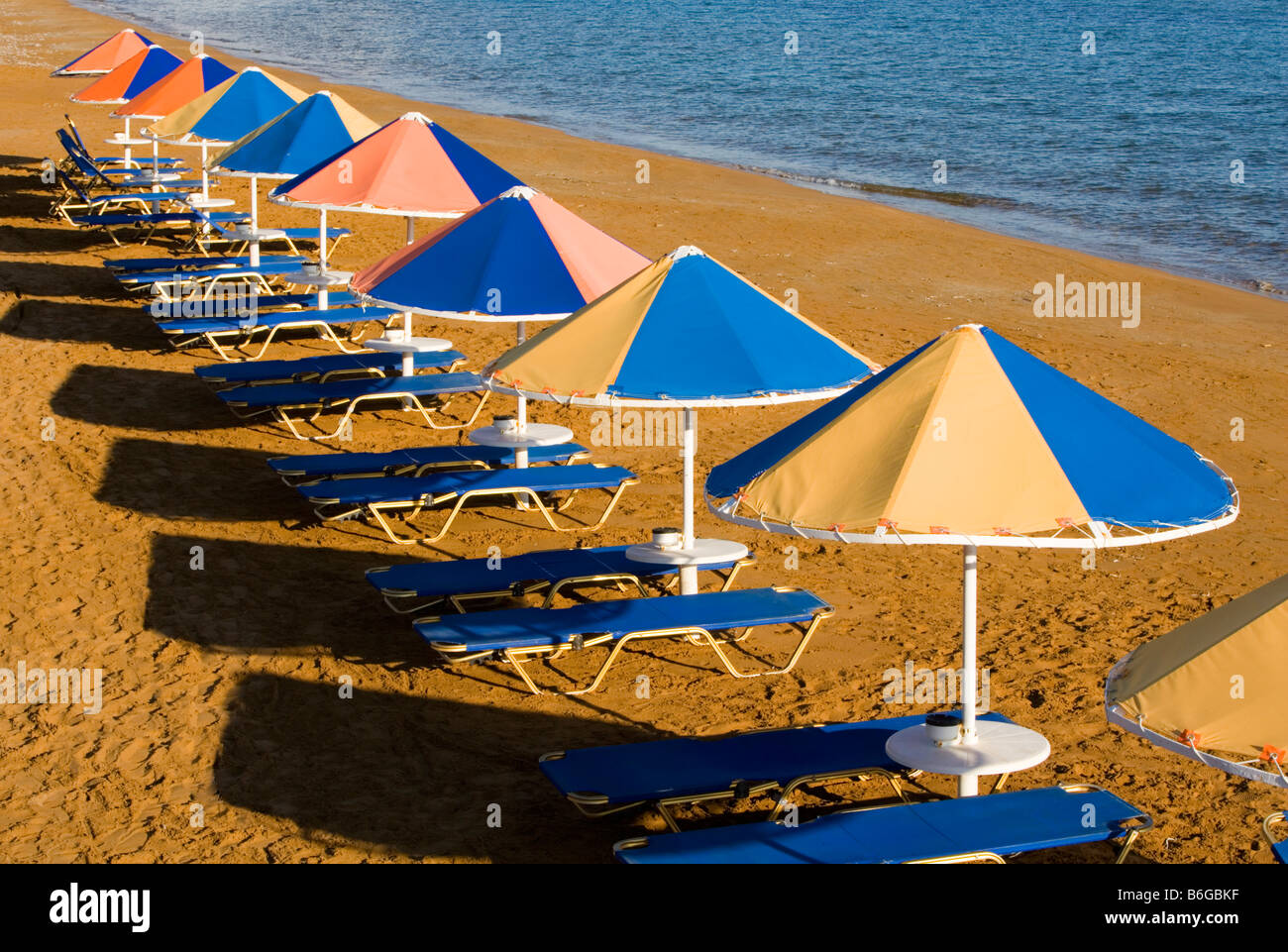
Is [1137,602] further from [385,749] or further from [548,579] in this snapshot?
[385,749]

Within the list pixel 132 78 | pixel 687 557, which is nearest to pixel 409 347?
pixel 687 557

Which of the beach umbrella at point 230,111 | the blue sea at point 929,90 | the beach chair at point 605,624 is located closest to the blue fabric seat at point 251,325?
the beach umbrella at point 230,111

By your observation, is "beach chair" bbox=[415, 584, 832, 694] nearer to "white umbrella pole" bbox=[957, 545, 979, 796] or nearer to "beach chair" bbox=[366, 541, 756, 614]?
"beach chair" bbox=[366, 541, 756, 614]

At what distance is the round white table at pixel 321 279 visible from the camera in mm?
14523

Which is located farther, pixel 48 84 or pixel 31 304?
pixel 48 84

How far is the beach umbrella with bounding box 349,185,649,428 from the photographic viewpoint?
939 centimetres

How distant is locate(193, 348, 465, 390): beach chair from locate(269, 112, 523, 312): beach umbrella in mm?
1340

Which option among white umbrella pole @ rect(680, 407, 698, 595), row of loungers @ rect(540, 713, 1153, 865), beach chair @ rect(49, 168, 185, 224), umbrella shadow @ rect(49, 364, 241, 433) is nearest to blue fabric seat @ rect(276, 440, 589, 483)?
umbrella shadow @ rect(49, 364, 241, 433)

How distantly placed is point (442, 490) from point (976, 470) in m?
5.03

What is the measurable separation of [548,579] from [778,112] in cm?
3094

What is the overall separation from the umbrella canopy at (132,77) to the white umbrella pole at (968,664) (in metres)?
17.4

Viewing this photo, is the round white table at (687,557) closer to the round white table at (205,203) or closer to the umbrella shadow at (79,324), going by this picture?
the umbrella shadow at (79,324)
